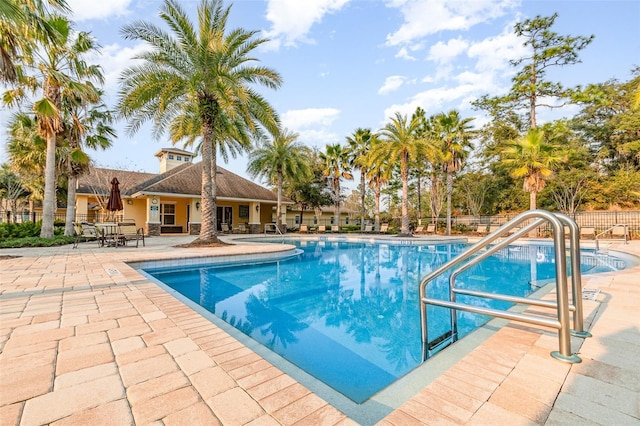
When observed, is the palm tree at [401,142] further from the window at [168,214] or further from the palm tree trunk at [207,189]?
the window at [168,214]

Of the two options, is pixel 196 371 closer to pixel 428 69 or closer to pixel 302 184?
pixel 428 69

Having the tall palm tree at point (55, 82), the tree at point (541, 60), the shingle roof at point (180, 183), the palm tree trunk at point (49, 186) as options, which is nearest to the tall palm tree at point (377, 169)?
the shingle roof at point (180, 183)

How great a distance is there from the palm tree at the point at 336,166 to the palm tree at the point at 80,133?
54.7ft

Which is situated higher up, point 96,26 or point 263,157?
point 96,26

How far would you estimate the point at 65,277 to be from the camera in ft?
18.6

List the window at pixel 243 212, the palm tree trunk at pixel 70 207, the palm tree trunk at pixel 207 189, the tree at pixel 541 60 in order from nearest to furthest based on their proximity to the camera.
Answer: the palm tree trunk at pixel 207 189 → the palm tree trunk at pixel 70 207 → the tree at pixel 541 60 → the window at pixel 243 212

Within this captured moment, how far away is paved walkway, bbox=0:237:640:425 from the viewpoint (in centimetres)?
170

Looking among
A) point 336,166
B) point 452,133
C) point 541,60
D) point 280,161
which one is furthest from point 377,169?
point 541,60

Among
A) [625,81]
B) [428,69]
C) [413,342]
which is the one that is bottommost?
[413,342]

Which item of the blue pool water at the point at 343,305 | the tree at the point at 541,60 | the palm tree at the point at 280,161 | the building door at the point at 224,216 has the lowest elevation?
the blue pool water at the point at 343,305

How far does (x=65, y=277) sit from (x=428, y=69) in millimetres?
18695

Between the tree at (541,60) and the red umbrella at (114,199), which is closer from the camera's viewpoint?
the red umbrella at (114,199)

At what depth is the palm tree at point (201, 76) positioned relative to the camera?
11.0 meters

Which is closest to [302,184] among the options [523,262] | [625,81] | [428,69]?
[428,69]
